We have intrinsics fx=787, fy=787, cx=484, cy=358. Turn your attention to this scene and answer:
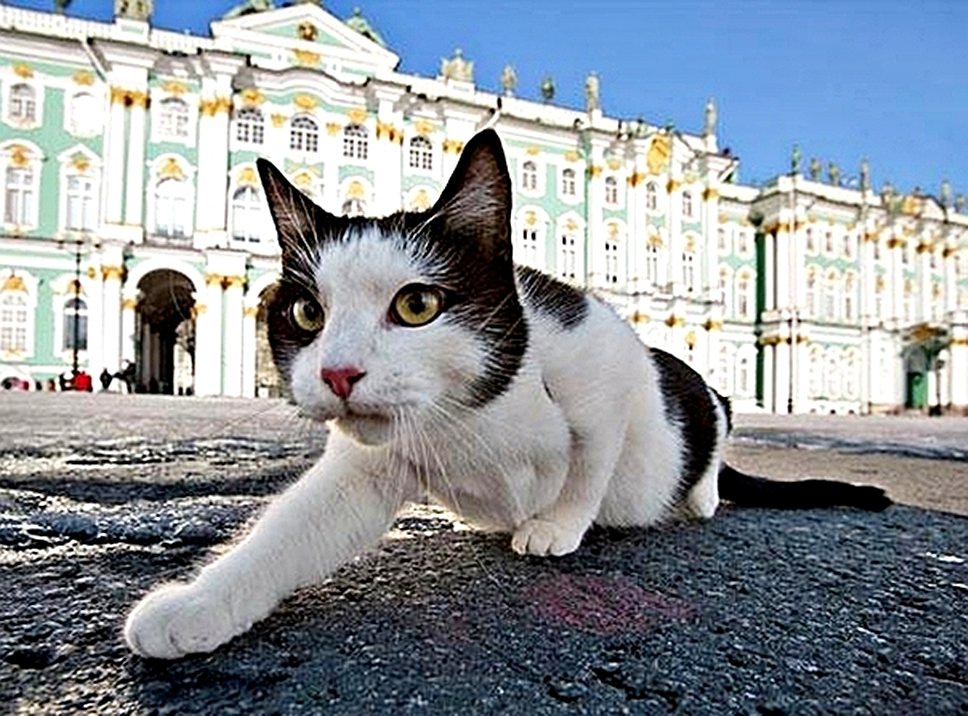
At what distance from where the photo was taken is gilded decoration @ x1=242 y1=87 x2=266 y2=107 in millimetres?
21719

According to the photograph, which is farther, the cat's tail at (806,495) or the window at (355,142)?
the window at (355,142)

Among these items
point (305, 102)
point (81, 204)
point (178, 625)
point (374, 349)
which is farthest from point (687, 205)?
point (178, 625)

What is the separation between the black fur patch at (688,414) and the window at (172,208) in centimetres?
2125

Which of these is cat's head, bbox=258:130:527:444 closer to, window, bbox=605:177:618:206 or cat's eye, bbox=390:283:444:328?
cat's eye, bbox=390:283:444:328

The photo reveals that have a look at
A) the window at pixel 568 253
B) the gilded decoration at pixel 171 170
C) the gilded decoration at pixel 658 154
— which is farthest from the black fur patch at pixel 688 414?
the gilded decoration at pixel 658 154

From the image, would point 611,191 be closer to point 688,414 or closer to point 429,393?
point 688,414

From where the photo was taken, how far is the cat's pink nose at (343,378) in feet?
3.06

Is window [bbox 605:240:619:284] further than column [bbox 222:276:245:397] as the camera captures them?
Yes

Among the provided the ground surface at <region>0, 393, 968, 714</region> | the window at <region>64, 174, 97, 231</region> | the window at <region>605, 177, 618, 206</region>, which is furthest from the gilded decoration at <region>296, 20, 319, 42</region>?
the ground surface at <region>0, 393, 968, 714</region>

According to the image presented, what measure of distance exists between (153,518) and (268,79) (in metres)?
22.6

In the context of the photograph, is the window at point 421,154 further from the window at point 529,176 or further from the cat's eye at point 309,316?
the cat's eye at point 309,316

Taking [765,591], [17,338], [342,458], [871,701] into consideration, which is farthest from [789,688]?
[17,338]

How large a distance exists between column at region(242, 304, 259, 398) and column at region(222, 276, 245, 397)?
0.08 metres

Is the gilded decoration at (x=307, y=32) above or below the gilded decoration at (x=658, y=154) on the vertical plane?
above
